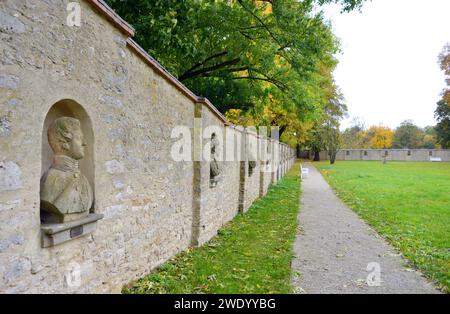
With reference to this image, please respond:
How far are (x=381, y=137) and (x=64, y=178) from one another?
73.7 meters

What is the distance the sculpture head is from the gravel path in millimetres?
3235

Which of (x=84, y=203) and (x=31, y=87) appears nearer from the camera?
(x=31, y=87)

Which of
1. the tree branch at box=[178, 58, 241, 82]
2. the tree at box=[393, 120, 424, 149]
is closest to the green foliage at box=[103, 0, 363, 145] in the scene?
the tree branch at box=[178, 58, 241, 82]

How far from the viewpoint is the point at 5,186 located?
2.14 meters

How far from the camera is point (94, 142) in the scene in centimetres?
313

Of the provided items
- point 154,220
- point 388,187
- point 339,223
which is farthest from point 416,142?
point 154,220

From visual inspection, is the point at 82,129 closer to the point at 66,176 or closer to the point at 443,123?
the point at 66,176

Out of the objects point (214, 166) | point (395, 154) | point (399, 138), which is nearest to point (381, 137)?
point (399, 138)

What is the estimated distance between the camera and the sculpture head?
276cm

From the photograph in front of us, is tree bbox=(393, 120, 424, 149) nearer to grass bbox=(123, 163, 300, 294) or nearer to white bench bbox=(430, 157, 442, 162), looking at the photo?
white bench bbox=(430, 157, 442, 162)

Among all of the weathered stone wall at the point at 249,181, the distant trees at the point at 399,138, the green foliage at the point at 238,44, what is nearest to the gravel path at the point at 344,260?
the weathered stone wall at the point at 249,181

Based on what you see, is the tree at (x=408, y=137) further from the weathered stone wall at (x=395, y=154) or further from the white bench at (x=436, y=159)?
the white bench at (x=436, y=159)
